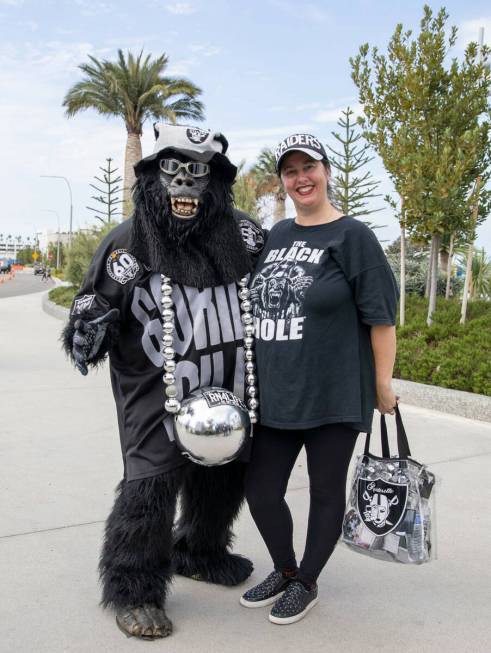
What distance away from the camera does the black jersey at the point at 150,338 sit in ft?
8.14

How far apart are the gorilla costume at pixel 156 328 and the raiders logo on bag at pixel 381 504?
0.61 m

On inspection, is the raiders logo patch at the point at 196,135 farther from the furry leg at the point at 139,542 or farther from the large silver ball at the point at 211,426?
the furry leg at the point at 139,542

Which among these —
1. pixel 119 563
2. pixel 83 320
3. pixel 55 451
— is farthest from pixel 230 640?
pixel 55 451

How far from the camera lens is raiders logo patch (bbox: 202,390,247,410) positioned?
238cm

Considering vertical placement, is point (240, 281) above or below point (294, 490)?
above

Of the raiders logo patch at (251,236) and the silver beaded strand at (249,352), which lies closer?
the silver beaded strand at (249,352)

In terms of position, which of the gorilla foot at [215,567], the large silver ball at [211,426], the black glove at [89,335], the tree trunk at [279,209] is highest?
the tree trunk at [279,209]

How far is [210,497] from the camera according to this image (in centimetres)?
285

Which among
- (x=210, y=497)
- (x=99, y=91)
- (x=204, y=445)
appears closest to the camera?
(x=204, y=445)

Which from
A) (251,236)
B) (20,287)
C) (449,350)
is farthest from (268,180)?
(251,236)

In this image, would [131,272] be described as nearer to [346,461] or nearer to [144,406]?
[144,406]

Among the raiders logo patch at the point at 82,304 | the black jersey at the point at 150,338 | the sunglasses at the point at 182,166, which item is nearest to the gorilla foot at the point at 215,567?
the black jersey at the point at 150,338

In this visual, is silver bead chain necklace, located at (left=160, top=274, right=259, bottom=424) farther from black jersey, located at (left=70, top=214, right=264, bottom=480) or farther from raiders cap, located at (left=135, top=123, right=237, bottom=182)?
raiders cap, located at (left=135, top=123, right=237, bottom=182)

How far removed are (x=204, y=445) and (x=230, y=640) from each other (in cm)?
71
